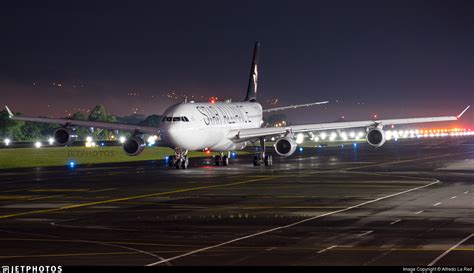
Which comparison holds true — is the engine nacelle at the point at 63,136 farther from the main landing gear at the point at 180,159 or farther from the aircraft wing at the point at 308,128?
the aircraft wing at the point at 308,128

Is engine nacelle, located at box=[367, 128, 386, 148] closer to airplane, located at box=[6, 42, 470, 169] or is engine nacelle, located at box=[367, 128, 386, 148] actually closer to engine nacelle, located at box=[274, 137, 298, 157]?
airplane, located at box=[6, 42, 470, 169]

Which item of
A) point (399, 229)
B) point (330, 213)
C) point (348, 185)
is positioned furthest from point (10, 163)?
point (399, 229)

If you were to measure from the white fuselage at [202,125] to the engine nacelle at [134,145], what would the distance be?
446 centimetres

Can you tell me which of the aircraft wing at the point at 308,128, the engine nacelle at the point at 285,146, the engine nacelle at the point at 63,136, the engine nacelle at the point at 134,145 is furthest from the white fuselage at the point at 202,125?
the engine nacelle at the point at 63,136

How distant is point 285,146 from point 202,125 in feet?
26.6

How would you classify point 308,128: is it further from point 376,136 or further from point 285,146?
point 376,136

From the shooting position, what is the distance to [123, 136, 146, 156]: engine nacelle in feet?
209

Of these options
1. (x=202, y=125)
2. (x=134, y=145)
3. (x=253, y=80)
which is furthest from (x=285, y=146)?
(x=253, y=80)

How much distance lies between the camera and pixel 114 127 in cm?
6550

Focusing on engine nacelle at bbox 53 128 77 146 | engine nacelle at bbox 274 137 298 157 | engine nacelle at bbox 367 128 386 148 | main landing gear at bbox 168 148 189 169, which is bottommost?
main landing gear at bbox 168 148 189 169

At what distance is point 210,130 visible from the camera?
6231 cm

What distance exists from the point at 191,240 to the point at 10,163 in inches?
2157

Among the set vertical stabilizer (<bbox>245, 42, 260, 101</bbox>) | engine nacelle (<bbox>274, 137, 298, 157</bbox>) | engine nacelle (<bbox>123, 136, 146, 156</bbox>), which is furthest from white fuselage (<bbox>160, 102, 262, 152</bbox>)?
vertical stabilizer (<bbox>245, 42, 260, 101</bbox>)

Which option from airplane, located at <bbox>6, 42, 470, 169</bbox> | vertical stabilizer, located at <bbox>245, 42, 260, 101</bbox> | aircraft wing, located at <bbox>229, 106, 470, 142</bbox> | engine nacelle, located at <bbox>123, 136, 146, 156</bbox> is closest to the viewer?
airplane, located at <bbox>6, 42, 470, 169</bbox>
